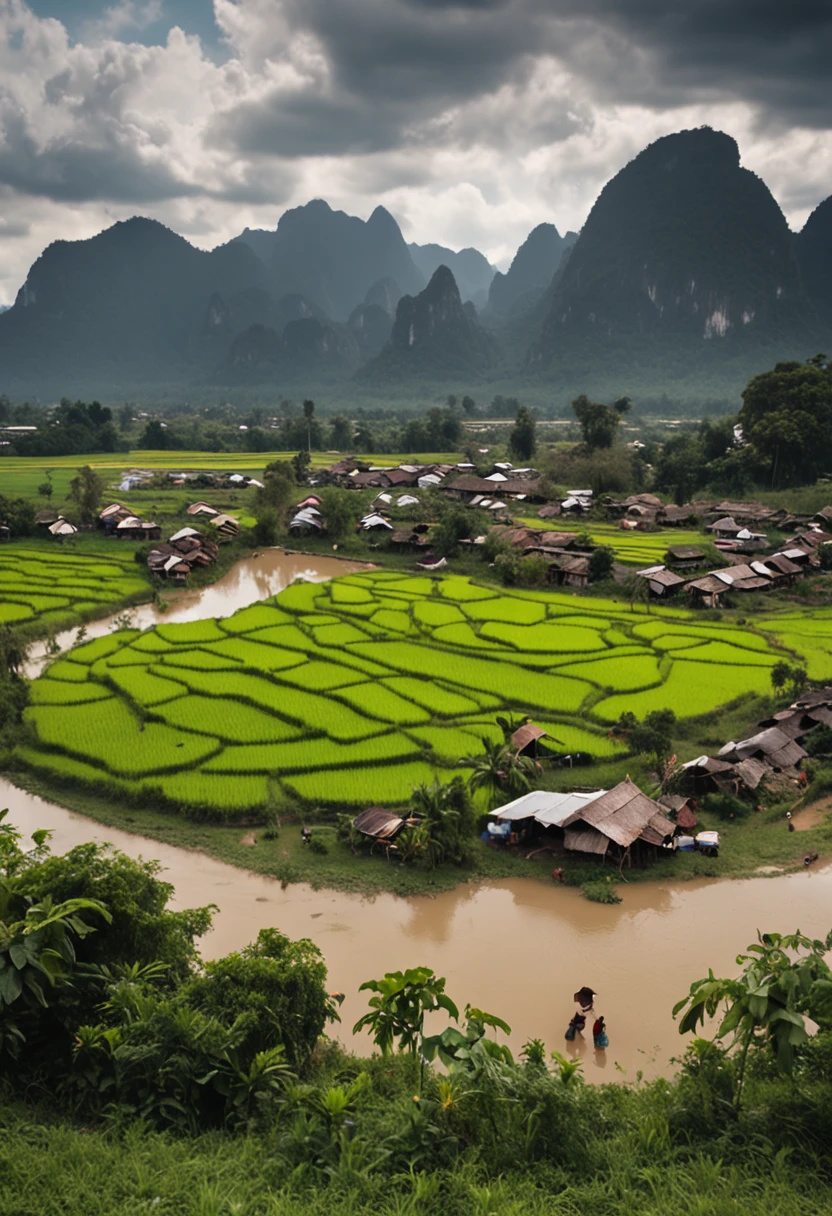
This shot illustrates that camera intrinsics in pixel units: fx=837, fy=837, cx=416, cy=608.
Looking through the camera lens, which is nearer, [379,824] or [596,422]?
[379,824]

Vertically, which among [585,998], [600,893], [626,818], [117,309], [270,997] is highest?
[117,309]

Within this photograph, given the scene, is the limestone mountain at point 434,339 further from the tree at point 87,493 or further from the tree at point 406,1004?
the tree at point 406,1004

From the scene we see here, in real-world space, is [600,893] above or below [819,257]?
below

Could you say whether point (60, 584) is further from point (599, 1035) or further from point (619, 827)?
point (599, 1035)

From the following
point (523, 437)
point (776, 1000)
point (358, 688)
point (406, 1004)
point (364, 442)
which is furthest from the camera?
point (364, 442)

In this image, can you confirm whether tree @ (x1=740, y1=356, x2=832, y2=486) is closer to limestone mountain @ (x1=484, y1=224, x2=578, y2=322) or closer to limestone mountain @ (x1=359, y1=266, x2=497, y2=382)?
limestone mountain @ (x1=359, y1=266, x2=497, y2=382)

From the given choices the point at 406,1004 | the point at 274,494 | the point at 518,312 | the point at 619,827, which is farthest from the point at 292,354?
the point at 406,1004

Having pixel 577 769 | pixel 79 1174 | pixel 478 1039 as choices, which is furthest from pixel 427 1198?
pixel 577 769
